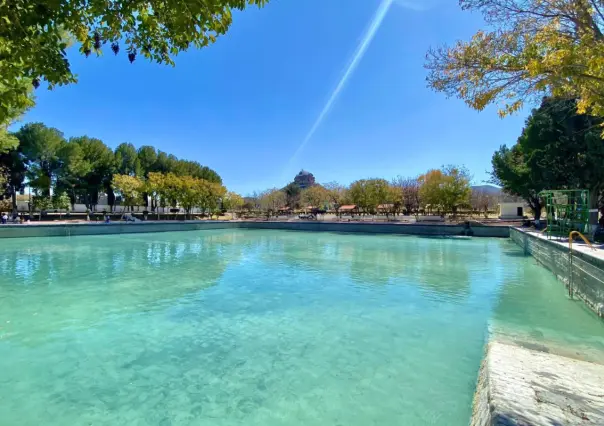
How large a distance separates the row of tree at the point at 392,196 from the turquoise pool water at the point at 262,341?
24041 millimetres

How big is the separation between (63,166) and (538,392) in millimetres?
43637

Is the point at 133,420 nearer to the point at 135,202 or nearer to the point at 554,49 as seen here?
the point at 554,49

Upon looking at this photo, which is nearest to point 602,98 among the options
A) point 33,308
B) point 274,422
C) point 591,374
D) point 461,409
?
point 591,374

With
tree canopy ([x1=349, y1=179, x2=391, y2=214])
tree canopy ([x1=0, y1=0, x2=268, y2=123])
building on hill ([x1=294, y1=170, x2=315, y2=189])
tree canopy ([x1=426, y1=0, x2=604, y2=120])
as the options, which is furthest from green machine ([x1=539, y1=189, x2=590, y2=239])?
building on hill ([x1=294, y1=170, x2=315, y2=189])

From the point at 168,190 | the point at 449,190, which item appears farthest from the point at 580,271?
the point at 168,190

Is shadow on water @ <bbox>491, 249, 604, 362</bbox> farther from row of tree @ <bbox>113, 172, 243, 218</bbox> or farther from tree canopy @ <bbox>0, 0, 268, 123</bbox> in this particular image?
row of tree @ <bbox>113, 172, 243, 218</bbox>

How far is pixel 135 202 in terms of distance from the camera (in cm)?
4084

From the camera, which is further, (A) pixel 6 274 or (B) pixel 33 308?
(A) pixel 6 274

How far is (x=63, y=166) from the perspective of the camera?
37.0m

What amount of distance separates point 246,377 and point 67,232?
26707mm

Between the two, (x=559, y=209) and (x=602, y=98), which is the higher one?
(x=602, y=98)

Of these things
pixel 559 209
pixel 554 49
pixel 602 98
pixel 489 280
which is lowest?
pixel 489 280

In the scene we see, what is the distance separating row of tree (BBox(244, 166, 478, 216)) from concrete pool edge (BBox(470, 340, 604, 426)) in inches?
1245

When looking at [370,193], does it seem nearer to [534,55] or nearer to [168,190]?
[168,190]
